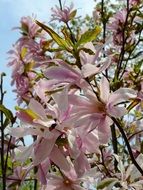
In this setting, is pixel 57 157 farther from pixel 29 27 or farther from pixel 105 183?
pixel 29 27

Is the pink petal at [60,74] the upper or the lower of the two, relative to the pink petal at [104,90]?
upper

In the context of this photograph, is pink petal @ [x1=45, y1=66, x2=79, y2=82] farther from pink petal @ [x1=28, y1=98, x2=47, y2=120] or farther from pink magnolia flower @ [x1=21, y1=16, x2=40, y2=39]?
pink magnolia flower @ [x1=21, y1=16, x2=40, y2=39]

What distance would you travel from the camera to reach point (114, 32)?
2436 mm

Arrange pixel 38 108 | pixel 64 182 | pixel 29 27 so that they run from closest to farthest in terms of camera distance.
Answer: pixel 38 108
pixel 64 182
pixel 29 27

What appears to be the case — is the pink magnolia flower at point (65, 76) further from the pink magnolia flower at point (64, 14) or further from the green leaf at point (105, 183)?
the pink magnolia flower at point (64, 14)

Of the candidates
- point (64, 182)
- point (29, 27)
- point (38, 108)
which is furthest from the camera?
point (29, 27)

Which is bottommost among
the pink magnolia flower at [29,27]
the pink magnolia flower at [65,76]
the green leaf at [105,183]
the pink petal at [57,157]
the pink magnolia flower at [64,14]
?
the green leaf at [105,183]

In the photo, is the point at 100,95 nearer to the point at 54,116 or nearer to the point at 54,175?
the point at 54,116

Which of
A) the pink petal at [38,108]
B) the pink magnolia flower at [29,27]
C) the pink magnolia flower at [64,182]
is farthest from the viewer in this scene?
the pink magnolia flower at [29,27]

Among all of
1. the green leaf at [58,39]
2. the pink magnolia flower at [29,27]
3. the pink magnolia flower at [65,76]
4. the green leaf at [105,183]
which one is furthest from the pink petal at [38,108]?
the pink magnolia flower at [29,27]

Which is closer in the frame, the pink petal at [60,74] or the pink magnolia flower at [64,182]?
the pink petal at [60,74]

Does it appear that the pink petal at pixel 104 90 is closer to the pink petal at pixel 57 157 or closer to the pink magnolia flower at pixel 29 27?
the pink petal at pixel 57 157

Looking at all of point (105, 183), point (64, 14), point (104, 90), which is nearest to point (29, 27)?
point (64, 14)

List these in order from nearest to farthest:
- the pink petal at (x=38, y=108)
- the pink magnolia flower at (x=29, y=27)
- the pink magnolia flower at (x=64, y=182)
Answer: the pink petal at (x=38, y=108) < the pink magnolia flower at (x=64, y=182) < the pink magnolia flower at (x=29, y=27)
